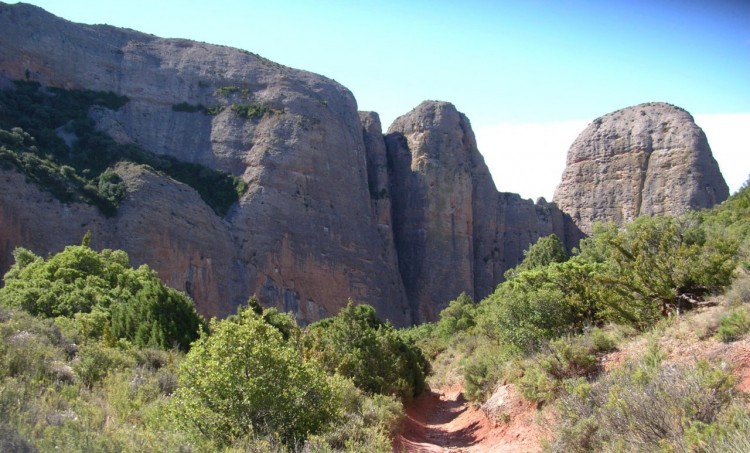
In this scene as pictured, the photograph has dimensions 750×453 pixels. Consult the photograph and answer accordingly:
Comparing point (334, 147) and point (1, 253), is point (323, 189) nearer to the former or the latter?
point (334, 147)

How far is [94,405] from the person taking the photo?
1077 centimetres

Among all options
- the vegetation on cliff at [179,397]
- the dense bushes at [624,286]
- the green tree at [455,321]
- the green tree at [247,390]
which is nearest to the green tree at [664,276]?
the dense bushes at [624,286]

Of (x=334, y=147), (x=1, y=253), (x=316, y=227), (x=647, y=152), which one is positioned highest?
(x=647, y=152)

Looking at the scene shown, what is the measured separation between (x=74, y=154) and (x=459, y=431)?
35.3 meters

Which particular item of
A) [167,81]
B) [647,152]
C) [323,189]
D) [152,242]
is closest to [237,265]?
[152,242]

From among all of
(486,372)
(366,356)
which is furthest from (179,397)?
(486,372)

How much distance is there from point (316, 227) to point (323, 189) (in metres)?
3.51

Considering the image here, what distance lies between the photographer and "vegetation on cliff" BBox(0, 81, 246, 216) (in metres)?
39.4

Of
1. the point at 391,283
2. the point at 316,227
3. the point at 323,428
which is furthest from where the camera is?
the point at 391,283

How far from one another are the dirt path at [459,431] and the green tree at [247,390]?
339cm

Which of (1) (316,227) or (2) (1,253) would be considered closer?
(2) (1,253)

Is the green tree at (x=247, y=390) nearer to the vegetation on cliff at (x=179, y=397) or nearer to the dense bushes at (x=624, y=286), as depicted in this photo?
the vegetation on cliff at (x=179, y=397)

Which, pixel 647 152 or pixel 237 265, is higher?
pixel 647 152

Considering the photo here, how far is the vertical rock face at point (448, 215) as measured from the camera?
5678 cm
